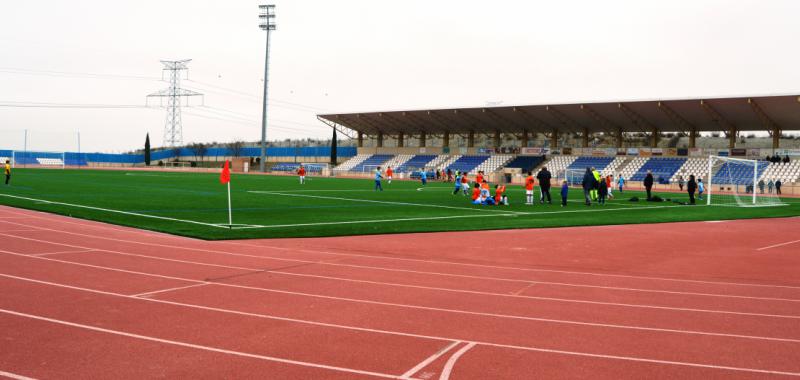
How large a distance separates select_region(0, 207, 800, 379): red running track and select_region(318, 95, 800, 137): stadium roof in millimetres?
48049

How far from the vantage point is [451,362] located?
5.54m

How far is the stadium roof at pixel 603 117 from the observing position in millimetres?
55312

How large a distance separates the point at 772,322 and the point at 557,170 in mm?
60297

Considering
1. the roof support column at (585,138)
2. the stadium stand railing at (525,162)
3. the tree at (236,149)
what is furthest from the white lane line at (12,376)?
the tree at (236,149)

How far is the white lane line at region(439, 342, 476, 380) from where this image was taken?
5.20 meters

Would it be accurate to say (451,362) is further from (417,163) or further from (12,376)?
(417,163)

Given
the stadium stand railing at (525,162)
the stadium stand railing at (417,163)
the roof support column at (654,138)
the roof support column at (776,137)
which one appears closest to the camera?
the roof support column at (776,137)

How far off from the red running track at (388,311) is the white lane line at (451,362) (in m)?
0.03

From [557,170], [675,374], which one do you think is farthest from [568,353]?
[557,170]

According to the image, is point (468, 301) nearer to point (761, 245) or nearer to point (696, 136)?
point (761, 245)

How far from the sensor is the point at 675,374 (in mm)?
5305

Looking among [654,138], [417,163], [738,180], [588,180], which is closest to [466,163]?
[417,163]

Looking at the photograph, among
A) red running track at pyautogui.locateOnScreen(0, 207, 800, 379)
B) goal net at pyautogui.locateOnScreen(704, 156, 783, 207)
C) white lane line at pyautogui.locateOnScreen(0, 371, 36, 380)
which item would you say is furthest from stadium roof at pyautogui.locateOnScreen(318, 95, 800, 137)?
white lane line at pyautogui.locateOnScreen(0, 371, 36, 380)

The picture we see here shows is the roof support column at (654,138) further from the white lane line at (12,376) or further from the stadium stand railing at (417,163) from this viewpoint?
the white lane line at (12,376)
